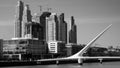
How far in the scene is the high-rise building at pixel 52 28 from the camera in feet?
556

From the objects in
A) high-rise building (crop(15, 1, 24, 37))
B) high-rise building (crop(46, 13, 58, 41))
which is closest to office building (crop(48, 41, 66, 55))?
high-rise building (crop(46, 13, 58, 41))

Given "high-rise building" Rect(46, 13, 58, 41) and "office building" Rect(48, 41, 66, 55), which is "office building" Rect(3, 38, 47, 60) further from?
"high-rise building" Rect(46, 13, 58, 41)

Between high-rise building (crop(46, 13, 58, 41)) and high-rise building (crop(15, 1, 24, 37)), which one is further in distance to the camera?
high-rise building (crop(15, 1, 24, 37))

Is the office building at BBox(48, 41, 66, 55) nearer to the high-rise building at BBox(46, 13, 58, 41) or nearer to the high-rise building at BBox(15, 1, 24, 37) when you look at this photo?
the high-rise building at BBox(46, 13, 58, 41)

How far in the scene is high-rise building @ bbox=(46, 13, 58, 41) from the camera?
169 m

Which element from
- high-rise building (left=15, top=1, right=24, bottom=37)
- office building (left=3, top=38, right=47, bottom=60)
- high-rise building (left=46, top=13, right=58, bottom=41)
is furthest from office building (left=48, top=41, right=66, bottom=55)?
high-rise building (left=15, top=1, right=24, bottom=37)

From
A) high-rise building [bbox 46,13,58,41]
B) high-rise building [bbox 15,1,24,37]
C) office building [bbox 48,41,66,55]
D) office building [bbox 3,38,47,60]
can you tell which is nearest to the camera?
office building [bbox 3,38,47,60]

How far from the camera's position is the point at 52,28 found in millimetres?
170500

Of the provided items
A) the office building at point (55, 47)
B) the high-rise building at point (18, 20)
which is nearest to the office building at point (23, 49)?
the office building at point (55, 47)

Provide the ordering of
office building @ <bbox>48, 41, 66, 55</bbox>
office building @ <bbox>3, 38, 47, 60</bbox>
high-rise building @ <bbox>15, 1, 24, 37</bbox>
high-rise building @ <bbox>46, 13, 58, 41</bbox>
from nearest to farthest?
office building @ <bbox>3, 38, 47, 60</bbox> < office building @ <bbox>48, 41, 66, 55</bbox> < high-rise building @ <bbox>46, 13, 58, 41</bbox> < high-rise building @ <bbox>15, 1, 24, 37</bbox>

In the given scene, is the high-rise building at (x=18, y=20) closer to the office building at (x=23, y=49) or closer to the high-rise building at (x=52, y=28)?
the high-rise building at (x=52, y=28)

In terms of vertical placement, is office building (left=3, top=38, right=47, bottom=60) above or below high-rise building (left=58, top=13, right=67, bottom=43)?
below

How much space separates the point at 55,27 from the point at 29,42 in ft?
196

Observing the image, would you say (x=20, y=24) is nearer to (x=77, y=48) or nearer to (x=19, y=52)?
(x=77, y=48)
